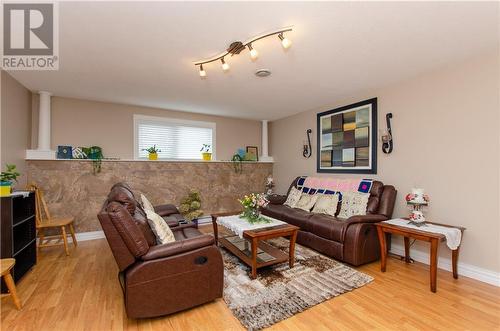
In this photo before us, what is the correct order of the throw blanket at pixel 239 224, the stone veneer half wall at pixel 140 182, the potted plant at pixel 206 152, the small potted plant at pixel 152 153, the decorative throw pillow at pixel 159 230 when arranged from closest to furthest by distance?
1. the decorative throw pillow at pixel 159 230
2. the throw blanket at pixel 239 224
3. the stone veneer half wall at pixel 140 182
4. the small potted plant at pixel 152 153
5. the potted plant at pixel 206 152

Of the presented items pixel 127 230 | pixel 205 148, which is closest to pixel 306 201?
pixel 205 148

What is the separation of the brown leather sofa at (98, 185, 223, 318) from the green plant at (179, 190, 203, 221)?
242 centimetres

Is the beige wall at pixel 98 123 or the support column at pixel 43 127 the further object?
the beige wall at pixel 98 123

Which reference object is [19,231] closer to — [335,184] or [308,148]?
[335,184]

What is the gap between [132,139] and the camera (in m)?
4.41

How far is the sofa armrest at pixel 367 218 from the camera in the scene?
2.84m

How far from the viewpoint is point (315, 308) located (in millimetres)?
2006

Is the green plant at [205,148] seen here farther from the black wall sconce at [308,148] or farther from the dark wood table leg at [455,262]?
the dark wood table leg at [455,262]

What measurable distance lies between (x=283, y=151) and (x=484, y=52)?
11.8ft

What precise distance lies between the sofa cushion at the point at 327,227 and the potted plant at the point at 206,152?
2602mm

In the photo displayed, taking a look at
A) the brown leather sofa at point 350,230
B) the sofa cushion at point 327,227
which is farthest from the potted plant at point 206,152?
the sofa cushion at point 327,227

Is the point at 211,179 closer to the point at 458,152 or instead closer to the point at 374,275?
the point at 374,275

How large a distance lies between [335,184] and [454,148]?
5.24ft

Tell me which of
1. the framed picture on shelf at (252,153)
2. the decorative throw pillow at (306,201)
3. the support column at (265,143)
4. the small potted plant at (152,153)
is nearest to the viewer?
the decorative throw pillow at (306,201)
